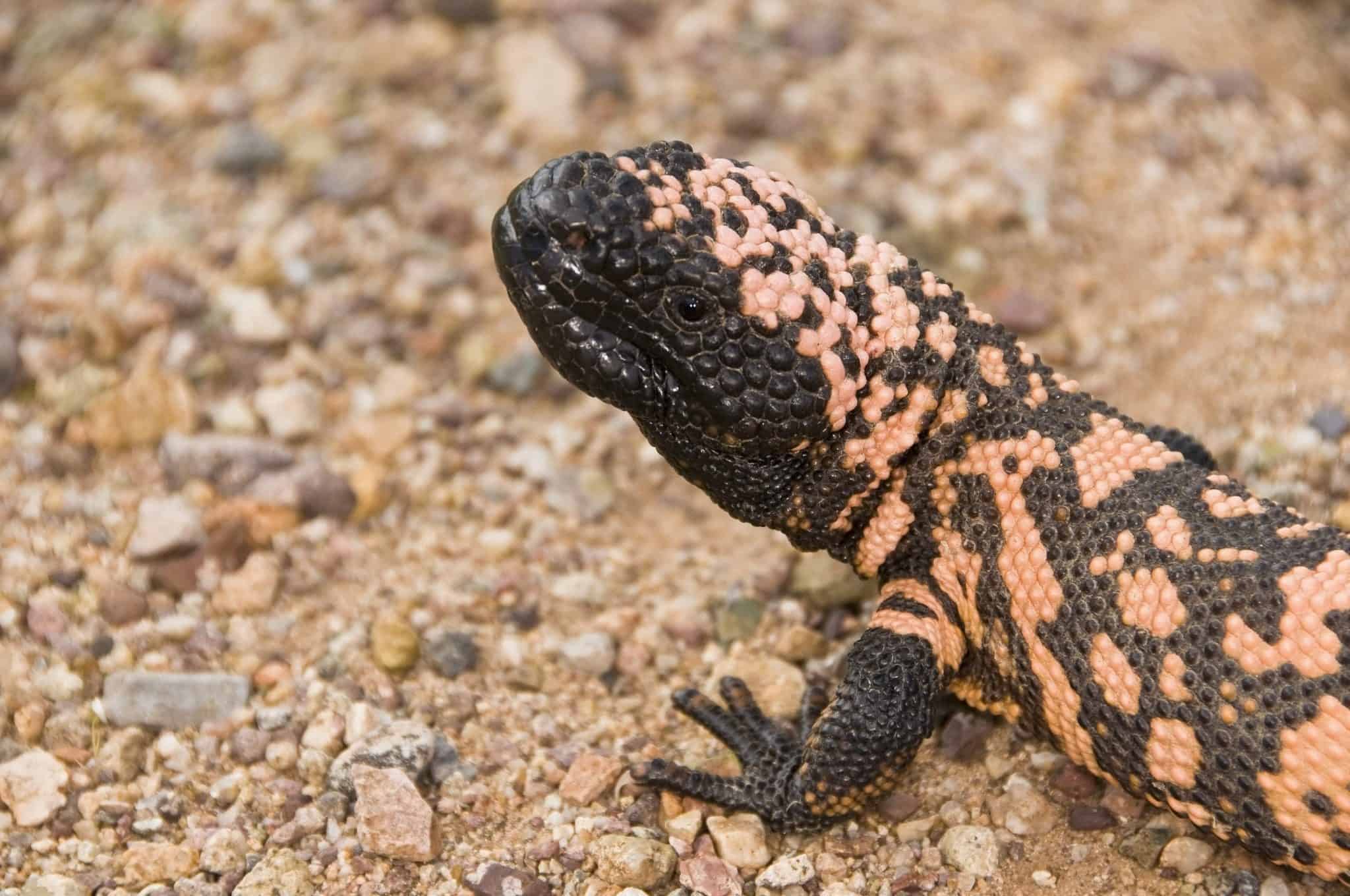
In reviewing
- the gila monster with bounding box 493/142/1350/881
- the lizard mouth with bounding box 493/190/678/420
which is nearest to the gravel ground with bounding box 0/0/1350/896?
the gila monster with bounding box 493/142/1350/881

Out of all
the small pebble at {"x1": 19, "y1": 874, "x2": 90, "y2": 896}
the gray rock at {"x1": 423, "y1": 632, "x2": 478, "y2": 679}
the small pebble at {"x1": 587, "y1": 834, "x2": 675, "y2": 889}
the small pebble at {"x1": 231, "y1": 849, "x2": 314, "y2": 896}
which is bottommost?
the small pebble at {"x1": 19, "y1": 874, "x2": 90, "y2": 896}

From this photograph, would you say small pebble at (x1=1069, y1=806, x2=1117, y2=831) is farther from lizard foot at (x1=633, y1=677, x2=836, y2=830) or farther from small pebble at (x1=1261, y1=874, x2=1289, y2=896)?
lizard foot at (x1=633, y1=677, x2=836, y2=830)

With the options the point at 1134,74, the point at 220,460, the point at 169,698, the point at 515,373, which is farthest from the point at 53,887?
the point at 1134,74

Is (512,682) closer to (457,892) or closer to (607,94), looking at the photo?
(457,892)

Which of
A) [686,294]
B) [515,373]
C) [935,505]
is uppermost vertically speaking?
[686,294]

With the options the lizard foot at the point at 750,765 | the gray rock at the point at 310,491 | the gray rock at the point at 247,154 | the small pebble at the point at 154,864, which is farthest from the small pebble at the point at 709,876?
the gray rock at the point at 247,154

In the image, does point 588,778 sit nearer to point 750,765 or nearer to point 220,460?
point 750,765

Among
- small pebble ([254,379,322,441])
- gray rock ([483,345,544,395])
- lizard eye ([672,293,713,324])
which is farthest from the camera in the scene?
gray rock ([483,345,544,395])
